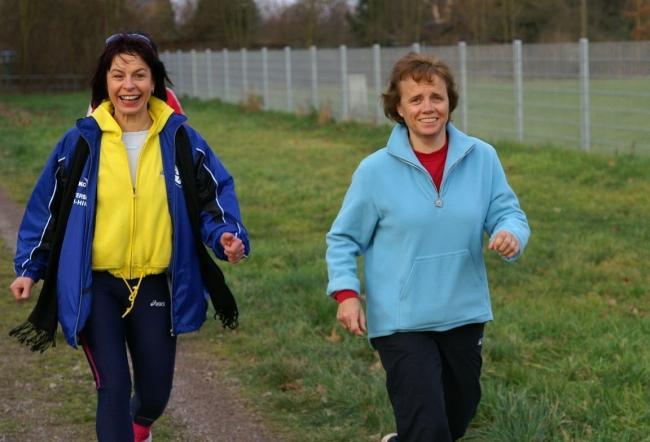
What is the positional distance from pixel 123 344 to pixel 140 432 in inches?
20.1

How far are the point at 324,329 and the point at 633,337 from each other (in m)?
1.87

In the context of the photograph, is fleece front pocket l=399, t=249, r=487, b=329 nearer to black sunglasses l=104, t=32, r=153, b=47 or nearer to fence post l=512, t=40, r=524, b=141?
black sunglasses l=104, t=32, r=153, b=47

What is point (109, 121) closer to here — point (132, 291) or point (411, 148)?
point (132, 291)

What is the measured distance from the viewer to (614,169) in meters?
13.9

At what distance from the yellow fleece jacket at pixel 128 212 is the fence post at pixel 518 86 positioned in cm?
1520

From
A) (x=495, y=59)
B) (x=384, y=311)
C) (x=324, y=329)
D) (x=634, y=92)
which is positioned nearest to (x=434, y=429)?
(x=384, y=311)

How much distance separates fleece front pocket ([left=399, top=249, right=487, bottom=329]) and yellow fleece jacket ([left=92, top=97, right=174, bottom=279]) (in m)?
0.93

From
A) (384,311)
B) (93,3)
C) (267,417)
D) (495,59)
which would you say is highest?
(93,3)

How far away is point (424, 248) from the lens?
12.3 feet

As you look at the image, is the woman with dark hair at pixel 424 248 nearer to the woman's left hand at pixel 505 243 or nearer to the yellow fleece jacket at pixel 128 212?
the woman's left hand at pixel 505 243

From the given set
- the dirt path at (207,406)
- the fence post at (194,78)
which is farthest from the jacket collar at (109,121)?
the fence post at (194,78)

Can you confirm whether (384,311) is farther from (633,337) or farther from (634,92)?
(634,92)

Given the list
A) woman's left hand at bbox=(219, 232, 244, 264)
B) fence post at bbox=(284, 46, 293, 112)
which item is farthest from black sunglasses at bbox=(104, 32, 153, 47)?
fence post at bbox=(284, 46, 293, 112)

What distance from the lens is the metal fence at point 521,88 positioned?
54.1 ft
